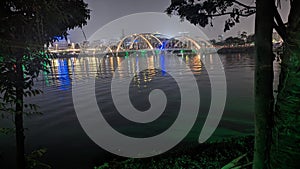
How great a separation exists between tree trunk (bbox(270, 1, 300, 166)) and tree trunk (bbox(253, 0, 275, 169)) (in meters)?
0.25

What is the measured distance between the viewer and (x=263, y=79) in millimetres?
2783

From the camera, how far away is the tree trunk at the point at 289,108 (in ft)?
7.36

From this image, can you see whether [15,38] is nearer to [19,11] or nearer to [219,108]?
[19,11]

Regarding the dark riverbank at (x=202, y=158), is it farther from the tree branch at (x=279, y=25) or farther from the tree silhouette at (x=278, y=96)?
the tree branch at (x=279, y=25)

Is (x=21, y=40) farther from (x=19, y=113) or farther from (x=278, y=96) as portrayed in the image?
(x=278, y=96)

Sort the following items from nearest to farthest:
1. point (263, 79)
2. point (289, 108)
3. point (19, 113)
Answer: point (289, 108), point (263, 79), point (19, 113)

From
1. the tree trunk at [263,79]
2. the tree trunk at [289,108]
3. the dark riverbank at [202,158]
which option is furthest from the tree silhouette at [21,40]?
the dark riverbank at [202,158]

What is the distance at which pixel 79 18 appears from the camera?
156 inches

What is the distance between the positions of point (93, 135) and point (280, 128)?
7632 millimetres

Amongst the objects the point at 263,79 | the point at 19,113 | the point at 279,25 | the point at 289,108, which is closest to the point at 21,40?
the point at 19,113

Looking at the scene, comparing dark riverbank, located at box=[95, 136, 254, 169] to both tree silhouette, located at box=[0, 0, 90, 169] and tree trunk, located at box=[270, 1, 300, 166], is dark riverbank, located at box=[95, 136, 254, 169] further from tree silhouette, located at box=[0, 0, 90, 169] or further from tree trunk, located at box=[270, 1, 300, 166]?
tree silhouette, located at box=[0, 0, 90, 169]

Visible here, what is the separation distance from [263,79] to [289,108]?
23.2 inches

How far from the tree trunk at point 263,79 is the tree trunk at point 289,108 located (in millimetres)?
252

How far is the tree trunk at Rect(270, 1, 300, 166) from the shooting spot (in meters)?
2.24
